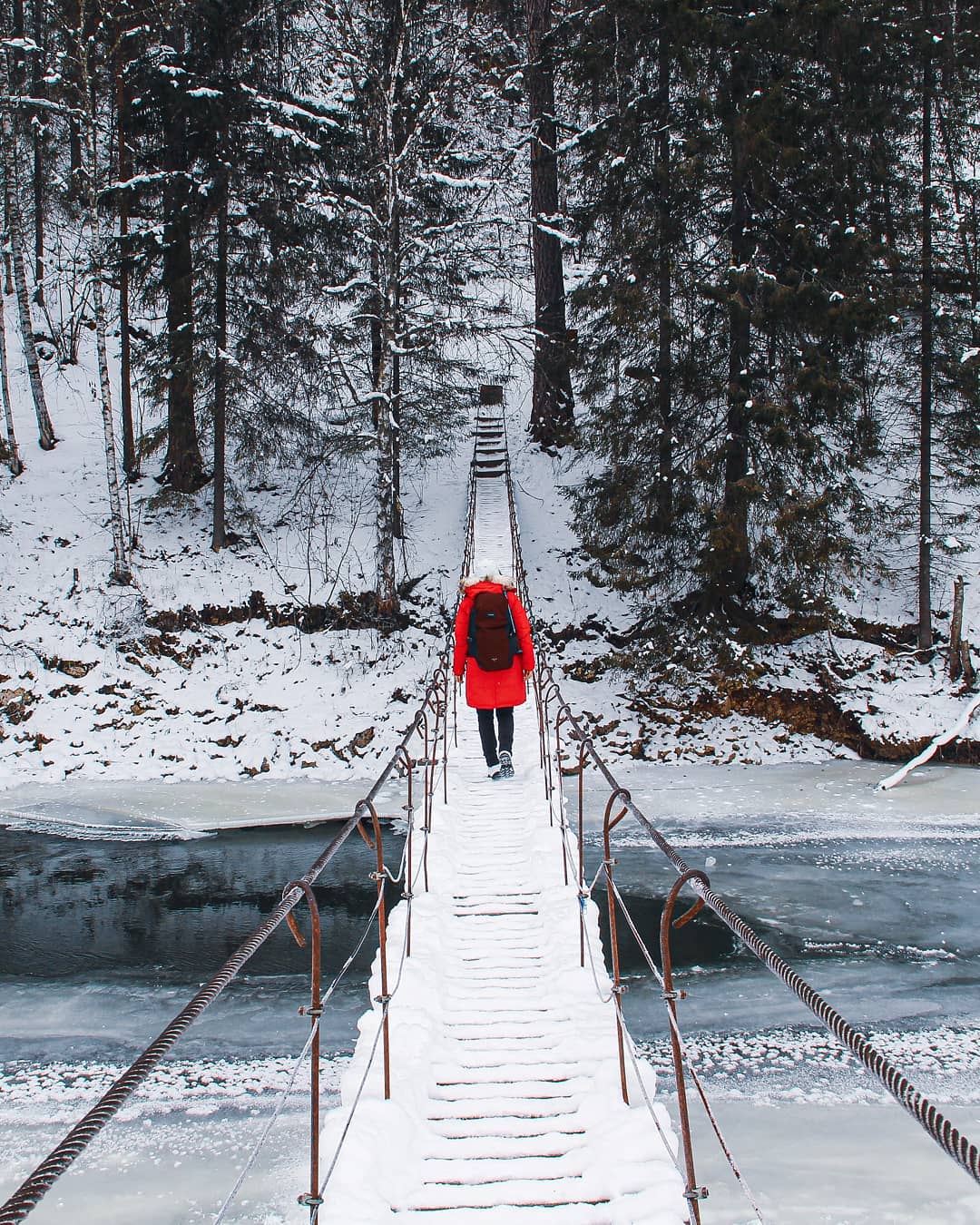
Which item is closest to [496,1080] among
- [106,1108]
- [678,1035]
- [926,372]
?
[678,1035]

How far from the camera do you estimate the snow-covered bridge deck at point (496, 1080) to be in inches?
89.7

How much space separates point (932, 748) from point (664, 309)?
6.04 meters

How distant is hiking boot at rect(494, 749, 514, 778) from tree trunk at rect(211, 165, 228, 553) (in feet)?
26.6

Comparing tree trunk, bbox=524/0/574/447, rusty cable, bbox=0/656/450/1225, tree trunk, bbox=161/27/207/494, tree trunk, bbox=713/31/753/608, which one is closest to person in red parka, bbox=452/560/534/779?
rusty cable, bbox=0/656/450/1225

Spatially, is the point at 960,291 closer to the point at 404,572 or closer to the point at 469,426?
the point at 404,572

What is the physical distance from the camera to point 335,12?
10.5 meters

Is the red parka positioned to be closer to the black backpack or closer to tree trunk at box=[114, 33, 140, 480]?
the black backpack

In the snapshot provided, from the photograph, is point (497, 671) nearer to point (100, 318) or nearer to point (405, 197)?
point (405, 197)

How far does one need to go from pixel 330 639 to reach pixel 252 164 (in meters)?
6.85

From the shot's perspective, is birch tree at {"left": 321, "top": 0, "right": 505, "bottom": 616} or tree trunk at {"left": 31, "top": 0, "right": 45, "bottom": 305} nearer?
birch tree at {"left": 321, "top": 0, "right": 505, "bottom": 616}

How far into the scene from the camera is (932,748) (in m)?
9.70

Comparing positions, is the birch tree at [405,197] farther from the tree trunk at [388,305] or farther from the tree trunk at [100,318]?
the tree trunk at [100,318]

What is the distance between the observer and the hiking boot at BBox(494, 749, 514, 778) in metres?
5.89

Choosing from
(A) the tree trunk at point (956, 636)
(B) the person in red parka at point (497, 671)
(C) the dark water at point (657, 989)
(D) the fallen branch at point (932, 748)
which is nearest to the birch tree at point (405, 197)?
(C) the dark water at point (657, 989)
